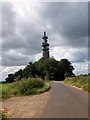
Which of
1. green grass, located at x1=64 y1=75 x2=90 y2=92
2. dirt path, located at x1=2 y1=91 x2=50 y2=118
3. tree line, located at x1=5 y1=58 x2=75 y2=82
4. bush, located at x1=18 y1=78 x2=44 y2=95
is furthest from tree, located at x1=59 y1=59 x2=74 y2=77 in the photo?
dirt path, located at x1=2 y1=91 x2=50 y2=118

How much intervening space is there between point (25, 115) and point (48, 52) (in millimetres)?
128583

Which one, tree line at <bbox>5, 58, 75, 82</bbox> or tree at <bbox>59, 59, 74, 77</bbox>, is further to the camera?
tree at <bbox>59, 59, 74, 77</bbox>

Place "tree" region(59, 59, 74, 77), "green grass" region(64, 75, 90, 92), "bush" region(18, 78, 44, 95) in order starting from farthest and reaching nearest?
"tree" region(59, 59, 74, 77)
"green grass" region(64, 75, 90, 92)
"bush" region(18, 78, 44, 95)

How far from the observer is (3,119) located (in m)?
15.8

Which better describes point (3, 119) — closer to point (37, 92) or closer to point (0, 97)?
point (0, 97)

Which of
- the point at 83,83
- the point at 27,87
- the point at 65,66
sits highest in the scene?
the point at 65,66

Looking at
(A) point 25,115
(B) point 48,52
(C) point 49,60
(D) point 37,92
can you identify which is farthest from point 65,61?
(A) point 25,115

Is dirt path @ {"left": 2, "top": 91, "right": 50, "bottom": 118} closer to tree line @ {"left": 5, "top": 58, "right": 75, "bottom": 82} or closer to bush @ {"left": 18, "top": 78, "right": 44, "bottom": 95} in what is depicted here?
bush @ {"left": 18, "top": 78, "right": 44, "bottom": 95}

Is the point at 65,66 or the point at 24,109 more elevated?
the point at 65,66

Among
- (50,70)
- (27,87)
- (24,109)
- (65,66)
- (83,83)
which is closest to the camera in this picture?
(24,109)

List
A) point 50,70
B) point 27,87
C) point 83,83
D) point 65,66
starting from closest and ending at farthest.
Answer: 1. point 27,87
2. point 83,83
3. point 50,70
4. point 65,66

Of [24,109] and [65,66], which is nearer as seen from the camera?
[24,109]

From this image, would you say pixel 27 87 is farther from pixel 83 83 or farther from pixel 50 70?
pixel 50 70

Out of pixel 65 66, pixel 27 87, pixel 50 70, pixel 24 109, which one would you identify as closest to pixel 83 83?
pixel 27 87
